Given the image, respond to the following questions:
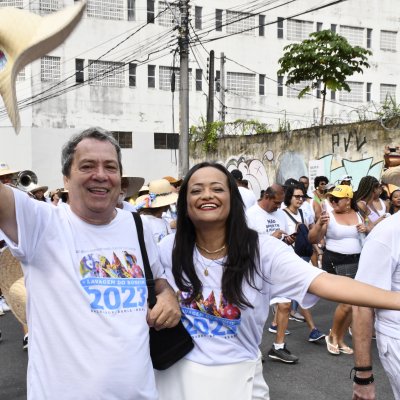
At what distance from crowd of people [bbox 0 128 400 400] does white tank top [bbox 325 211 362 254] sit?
4.04 metres

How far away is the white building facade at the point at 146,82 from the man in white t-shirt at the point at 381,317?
2771cm

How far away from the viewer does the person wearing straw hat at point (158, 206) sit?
21.8ft

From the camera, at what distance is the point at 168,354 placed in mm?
2475

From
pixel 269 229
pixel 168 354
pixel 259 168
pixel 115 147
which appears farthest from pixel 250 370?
pixel 259 168

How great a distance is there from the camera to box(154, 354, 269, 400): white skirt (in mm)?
2520

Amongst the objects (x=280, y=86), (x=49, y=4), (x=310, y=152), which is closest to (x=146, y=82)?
(x=49, y=4)

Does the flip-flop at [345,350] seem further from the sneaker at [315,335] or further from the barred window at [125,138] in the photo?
the barred window at [125,138]

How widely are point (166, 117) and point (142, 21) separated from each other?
5941 millimetres

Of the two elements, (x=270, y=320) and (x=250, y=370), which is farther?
(x=270, y=320)

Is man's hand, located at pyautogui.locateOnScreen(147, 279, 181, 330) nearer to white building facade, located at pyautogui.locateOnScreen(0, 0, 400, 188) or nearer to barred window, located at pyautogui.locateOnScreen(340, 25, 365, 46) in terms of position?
white building facade, located at pyautogui.locateOnScreen(0, 0, 400, 188)

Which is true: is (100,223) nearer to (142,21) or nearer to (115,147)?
(115,147)

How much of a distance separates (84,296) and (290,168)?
15.6m

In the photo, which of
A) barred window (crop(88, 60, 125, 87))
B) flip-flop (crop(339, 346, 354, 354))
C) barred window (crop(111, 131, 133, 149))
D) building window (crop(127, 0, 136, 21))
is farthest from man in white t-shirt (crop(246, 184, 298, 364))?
building window (crop(127, 0, 136, 21))

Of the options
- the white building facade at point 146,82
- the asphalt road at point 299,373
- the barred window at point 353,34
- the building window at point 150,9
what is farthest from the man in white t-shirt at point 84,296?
the barred window at point 353,34
